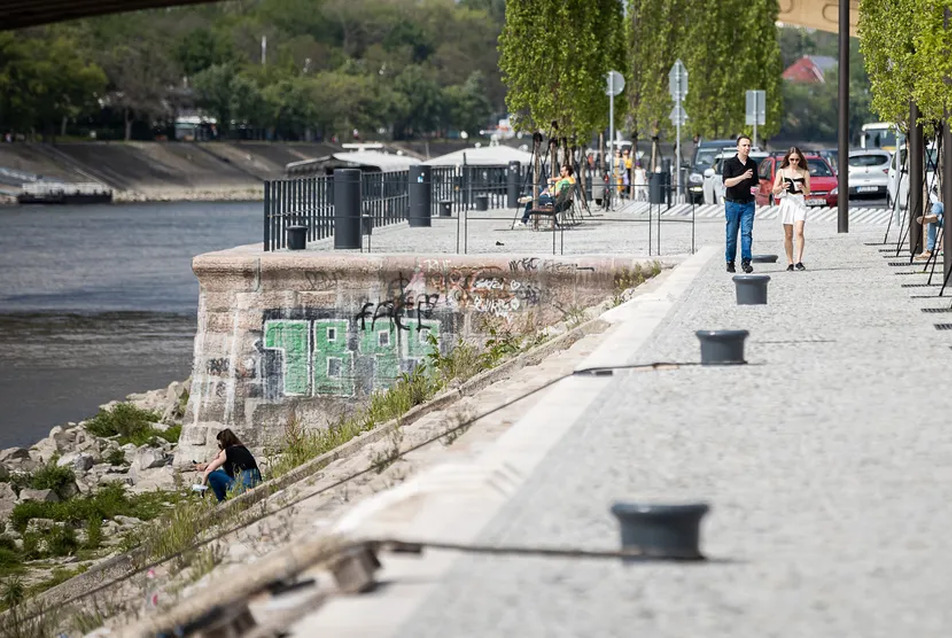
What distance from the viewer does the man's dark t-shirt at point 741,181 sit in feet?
66.2

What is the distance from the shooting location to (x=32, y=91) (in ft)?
406

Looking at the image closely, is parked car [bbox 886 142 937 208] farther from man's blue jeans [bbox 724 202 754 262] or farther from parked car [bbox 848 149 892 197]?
man's blue jeans [bbox 724 202 754 262]

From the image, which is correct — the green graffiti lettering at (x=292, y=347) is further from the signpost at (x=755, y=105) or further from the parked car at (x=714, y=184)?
the signpost at (x=755, y=105)

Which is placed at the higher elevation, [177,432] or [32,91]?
[32,91]

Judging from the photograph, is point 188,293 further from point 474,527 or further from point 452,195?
point 474,527

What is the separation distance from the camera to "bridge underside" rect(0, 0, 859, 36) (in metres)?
54.3

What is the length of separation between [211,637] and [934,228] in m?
17.9

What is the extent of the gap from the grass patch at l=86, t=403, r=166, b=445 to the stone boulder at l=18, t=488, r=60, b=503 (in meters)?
5.38

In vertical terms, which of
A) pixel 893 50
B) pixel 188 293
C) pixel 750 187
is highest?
pixel 893 50

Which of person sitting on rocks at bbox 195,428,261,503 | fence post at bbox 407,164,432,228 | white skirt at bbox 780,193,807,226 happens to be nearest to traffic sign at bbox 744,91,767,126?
fence post at bbox 407,164,432,228

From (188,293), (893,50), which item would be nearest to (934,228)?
(893,50)

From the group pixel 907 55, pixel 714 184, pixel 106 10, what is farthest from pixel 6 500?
pixel 106 10

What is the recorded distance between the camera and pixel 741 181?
20359mm

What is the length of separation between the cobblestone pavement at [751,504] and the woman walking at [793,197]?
26.8ft
